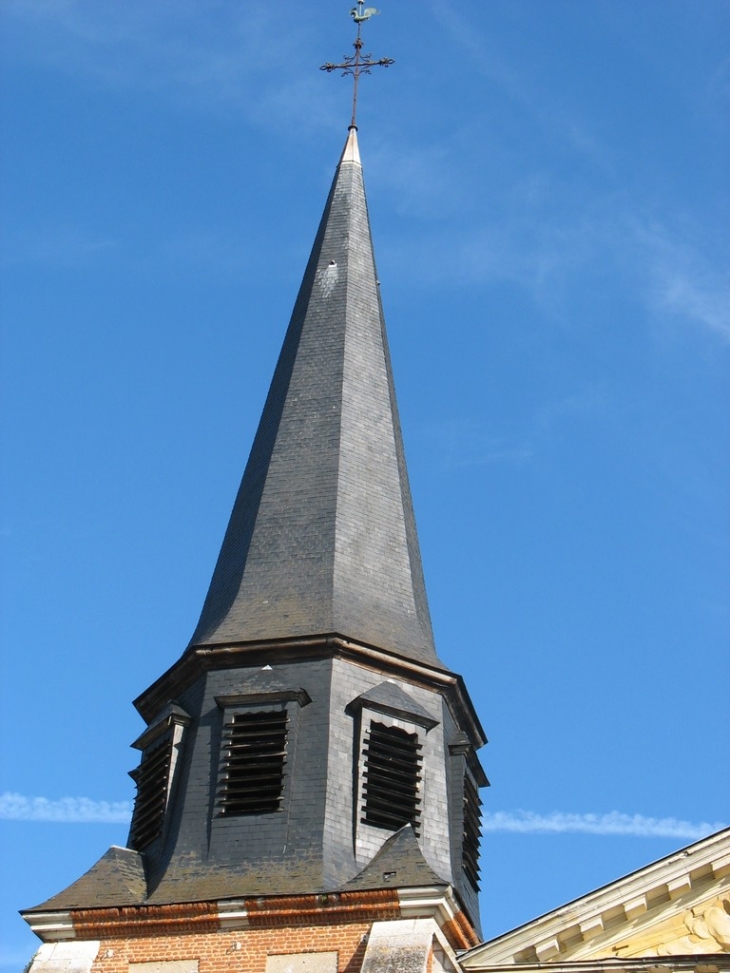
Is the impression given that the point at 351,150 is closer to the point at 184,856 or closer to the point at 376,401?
the point at 376,401

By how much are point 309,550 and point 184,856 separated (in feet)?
13.0

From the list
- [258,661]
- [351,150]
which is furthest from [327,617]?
[351,150]

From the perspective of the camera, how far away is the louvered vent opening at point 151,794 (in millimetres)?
17984

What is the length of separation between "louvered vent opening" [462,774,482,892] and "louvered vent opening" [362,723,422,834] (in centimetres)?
105

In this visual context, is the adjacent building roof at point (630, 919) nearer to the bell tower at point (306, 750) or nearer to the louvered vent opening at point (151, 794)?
the bell tower at point (306, 750)

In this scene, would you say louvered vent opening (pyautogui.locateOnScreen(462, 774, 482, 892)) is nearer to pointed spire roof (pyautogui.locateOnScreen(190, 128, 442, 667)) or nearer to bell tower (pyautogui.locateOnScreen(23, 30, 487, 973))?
bell tower (pyautogui.locateOnScreen(23, 30, 487, 973))

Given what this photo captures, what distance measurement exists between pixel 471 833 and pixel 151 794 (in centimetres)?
332

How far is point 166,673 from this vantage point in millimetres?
19188

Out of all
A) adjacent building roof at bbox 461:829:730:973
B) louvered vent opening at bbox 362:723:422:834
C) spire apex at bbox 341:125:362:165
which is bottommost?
adjacent building roof at bbox 461:829:730:973

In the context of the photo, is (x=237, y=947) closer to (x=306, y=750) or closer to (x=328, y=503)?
(x=306, y=750)

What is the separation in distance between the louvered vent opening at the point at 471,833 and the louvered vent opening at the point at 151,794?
3.06 m

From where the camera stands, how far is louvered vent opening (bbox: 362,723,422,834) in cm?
1744

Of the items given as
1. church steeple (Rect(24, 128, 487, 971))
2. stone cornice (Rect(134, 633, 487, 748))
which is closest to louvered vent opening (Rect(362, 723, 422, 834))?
church steeple (Rect(24, 128, 487, 971))

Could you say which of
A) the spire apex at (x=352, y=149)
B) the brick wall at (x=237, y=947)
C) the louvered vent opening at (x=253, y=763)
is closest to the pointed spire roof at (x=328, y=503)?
the louvered vent opening at (x=253, y=763)
